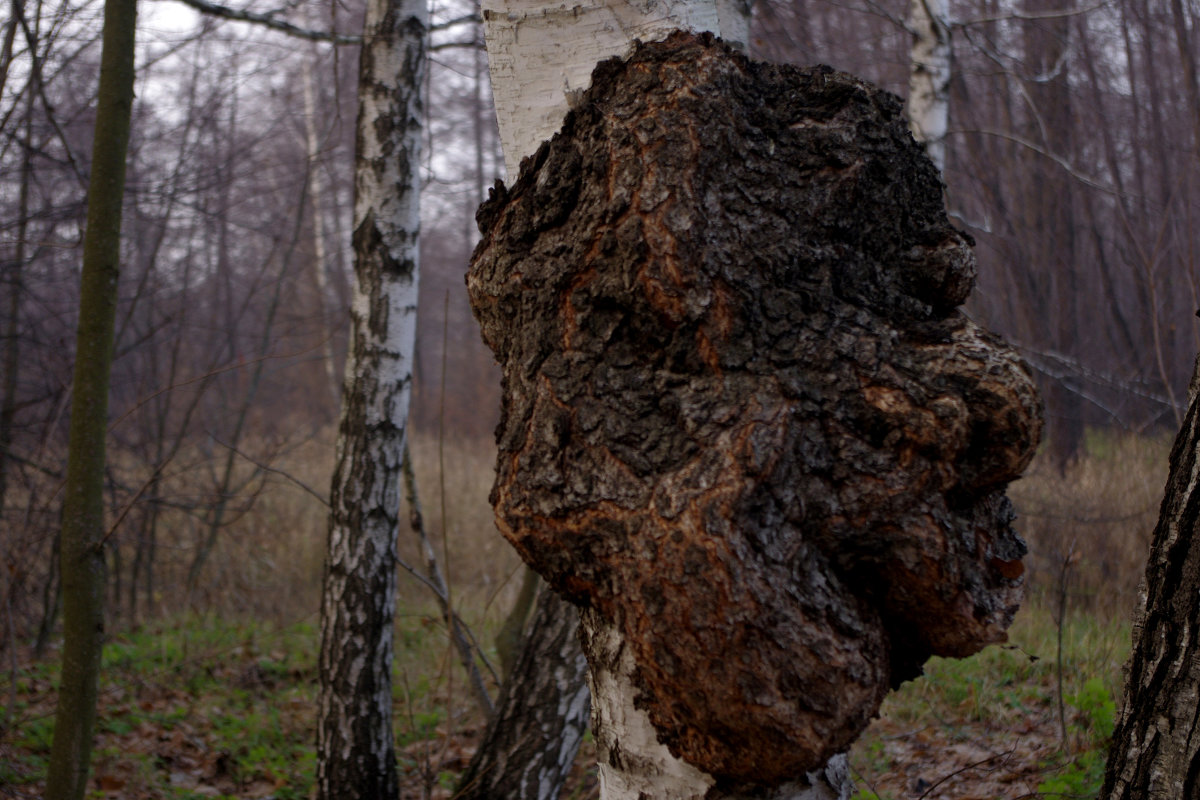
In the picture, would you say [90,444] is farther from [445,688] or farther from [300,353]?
[445,688]

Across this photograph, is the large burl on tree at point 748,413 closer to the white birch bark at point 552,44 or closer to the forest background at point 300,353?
the white birch bark at point 552,44

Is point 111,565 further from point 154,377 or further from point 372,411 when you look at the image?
point 372,411

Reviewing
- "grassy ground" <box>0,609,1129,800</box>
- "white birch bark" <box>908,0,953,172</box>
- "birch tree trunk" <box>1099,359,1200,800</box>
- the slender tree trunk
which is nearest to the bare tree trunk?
"grassy ground" <box>0,609,1129,800</box>

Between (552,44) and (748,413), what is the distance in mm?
743

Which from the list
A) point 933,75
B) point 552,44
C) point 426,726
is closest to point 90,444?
point 552,44

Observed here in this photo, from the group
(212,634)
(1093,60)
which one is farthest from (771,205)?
(1093,60)

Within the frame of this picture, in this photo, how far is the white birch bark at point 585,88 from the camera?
1256mm

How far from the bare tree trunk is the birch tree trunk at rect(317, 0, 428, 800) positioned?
50 centimetres

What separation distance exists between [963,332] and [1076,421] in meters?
9.78

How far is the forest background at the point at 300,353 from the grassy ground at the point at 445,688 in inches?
1.2

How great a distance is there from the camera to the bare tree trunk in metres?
3.04

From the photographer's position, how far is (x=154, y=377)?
7.38 metres

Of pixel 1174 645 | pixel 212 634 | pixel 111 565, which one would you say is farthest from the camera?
pixel 111 565

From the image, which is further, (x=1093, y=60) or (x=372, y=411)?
(x=1093, y=60)
